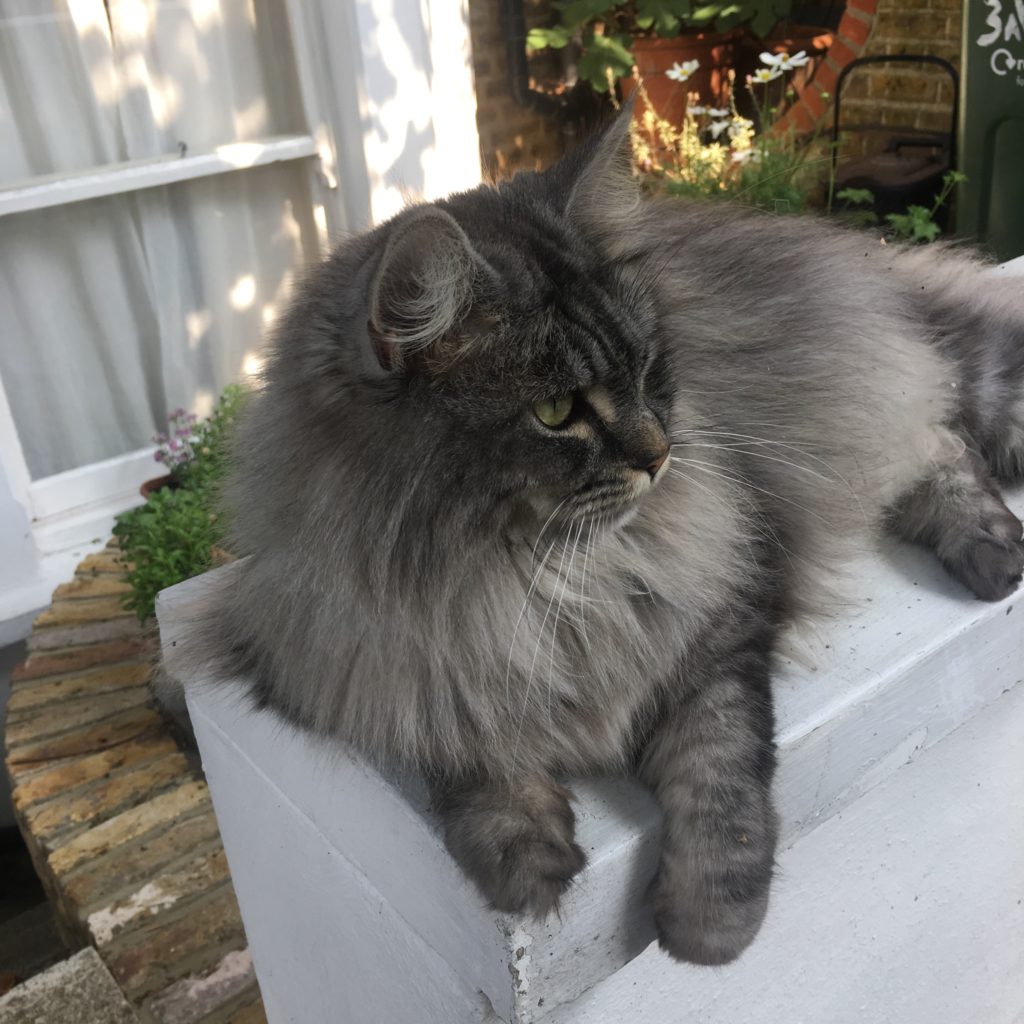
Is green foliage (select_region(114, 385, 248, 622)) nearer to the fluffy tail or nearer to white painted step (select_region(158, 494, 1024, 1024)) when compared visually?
white painted step (select_region(158, 494, 1024, 1024))

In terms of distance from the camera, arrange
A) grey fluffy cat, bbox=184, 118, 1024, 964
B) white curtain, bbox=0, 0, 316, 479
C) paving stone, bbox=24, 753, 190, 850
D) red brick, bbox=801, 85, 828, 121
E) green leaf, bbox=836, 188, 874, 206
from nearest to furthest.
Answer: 1. grey fluffy cat, bbox=184, 118, 1024, 964
2. paving stone, bbox=24, 753, 190, 850
3. white curtain, bbox=0, 0, 316, 479
4. green leaf, bbox=836, 188, 874, 206
5. red brick, bbox=801, 85, 828, 121

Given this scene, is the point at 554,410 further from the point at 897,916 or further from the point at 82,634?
the point at 82,634

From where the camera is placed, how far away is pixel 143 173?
2627mm

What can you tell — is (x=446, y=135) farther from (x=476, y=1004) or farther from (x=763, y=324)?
(x=476, y=1004)

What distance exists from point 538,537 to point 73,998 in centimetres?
158

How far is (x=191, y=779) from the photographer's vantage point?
2.28 meters

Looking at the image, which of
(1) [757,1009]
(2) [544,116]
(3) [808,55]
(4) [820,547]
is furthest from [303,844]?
(3) [808,55]

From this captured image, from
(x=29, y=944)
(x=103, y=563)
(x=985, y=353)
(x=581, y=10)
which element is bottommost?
(x=29, y=944)

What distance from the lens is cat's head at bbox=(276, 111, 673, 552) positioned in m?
0.87

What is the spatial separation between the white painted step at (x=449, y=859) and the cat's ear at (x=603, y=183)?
542 mm

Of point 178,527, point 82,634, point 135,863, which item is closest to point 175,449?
point 178,527

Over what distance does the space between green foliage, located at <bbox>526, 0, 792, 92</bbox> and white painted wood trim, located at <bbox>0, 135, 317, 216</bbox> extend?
4.77ft

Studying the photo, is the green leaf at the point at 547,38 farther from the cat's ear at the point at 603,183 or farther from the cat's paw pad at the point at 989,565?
the cat's paw pad at the point at 989,565

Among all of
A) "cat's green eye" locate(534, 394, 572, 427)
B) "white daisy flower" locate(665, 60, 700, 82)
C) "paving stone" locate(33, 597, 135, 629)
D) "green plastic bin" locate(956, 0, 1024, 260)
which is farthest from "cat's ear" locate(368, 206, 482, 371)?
"white daisy flower" locate(665, 60, 700, 82)
